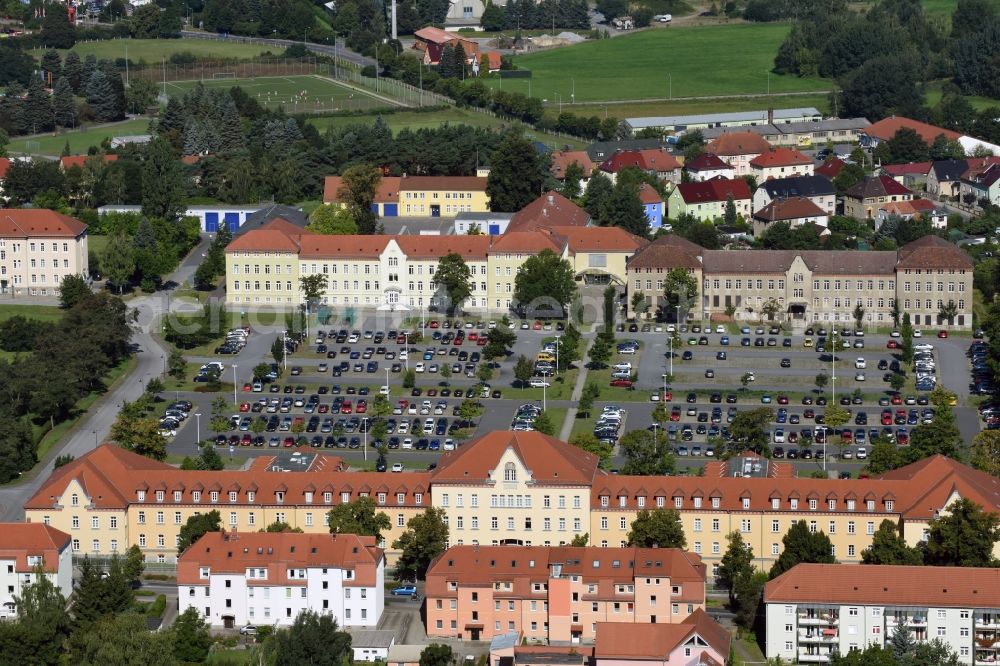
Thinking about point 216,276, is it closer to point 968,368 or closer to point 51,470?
point 51,470

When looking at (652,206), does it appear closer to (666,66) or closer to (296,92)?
(296,92)

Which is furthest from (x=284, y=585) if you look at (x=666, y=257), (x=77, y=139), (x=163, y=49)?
(x=163, y=49)

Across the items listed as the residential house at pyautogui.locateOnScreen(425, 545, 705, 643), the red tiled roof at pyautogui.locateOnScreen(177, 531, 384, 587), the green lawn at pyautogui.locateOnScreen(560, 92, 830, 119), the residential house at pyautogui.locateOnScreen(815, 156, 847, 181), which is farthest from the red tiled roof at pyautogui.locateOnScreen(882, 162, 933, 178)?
the red tiled roof at pyautogui.locateOnScreen(177, 531, 384, 587)

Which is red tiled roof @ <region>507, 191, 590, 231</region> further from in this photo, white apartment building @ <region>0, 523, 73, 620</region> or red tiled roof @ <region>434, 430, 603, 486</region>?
white apartment building @ <region>0, 523, 73, 620</region>

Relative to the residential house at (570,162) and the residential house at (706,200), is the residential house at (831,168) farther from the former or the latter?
the residential house at (570,162)

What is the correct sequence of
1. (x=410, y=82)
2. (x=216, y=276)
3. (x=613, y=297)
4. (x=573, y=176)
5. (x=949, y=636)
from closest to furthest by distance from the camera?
(x=949, y=636) < (x=613, y=297) < (x=216, y=276) < (x=573, y=176) < (x=410, y=82)

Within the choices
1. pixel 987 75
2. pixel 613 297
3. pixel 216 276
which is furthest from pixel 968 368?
pixel 987 75
